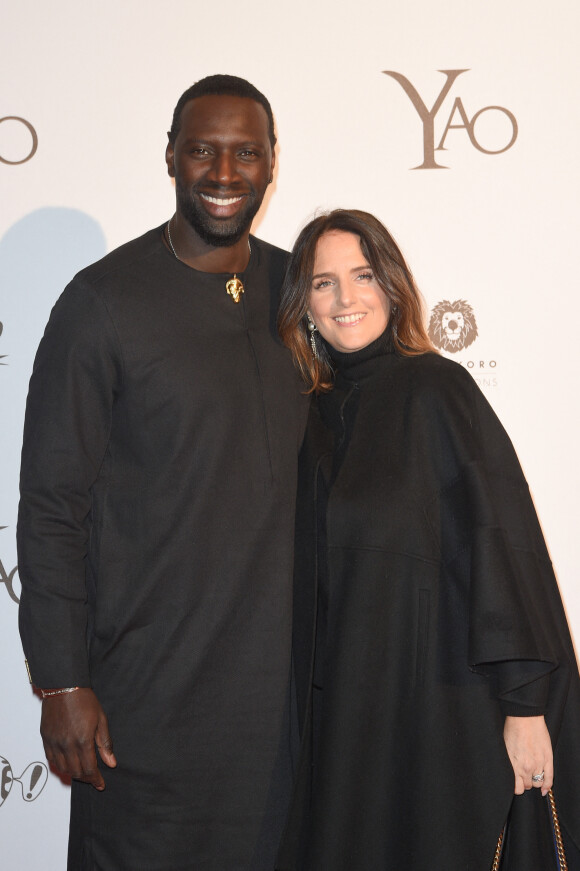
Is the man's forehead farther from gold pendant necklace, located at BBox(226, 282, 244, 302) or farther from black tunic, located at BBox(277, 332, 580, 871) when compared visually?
black tunic, located at BBox(277, 332, 580, 871)

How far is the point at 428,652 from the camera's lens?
1802 millimetres

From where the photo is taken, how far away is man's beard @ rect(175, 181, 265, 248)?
6.33 feet

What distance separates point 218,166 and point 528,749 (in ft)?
4.30

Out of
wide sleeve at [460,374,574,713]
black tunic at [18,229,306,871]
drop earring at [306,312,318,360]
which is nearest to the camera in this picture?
wide sleeve at [460,374,574,713]

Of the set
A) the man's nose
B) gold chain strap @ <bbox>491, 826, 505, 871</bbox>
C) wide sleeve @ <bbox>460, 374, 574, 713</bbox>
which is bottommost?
gold chain strap @ <bbox>491, 826, 505, 871</bbox>

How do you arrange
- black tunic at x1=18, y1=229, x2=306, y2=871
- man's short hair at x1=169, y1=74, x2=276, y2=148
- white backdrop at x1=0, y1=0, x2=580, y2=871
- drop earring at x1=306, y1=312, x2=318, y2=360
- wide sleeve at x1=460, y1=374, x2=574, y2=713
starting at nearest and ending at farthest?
wide sleeve at x1=460, y1=374, x2=574, y2=713
black tunic at x1=18, y1=229, x2=306, y2=871
man's short hair at x1=169, y1=74, x2=276, y2=148
drop earring at x1=306, y1=312, x2=318, y2=360
white backdrop at x1=0, y1=0, x2=580, y2=871

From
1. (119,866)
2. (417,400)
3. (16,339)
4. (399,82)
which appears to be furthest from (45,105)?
(119,866)

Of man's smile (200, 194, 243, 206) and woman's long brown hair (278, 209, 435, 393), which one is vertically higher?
man's smile (200, 194, 243, 206)

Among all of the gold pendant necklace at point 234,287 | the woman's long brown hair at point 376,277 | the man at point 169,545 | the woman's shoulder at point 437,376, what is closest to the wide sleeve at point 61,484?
the man at point 169,545

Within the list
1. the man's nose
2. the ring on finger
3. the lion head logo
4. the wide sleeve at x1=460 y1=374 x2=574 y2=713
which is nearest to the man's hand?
the wide sleeve at x1=460 y1=374 x2=574 y2=713

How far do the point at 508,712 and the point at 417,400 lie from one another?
2.08 feet

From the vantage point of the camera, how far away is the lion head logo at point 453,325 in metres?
2.47

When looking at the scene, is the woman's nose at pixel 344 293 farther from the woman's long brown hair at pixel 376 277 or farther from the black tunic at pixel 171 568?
the black tunic at pixel 171 568

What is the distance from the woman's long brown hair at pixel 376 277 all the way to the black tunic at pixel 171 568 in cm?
18
